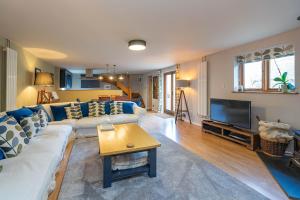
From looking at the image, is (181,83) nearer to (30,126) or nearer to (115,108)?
(115,108)

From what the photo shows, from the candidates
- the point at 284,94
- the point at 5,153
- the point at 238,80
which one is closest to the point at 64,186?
the point at 5,153

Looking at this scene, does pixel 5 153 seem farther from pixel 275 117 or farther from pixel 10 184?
pixel 275 117

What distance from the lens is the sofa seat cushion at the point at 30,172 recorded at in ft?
3.82

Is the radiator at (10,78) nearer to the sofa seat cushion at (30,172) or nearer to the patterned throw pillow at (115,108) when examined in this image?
the sofa seat cushion at (30,172)

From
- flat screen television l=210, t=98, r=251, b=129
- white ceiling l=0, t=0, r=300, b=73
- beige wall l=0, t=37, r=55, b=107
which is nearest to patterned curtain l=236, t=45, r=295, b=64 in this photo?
white ceiling l=0, t=0, r=300, b=73

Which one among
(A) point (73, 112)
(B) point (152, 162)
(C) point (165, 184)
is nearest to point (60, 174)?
(B) point (152, 162)

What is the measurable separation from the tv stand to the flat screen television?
0.13 metres

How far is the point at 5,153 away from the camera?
1722mm

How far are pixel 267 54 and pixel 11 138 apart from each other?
4.38 metres

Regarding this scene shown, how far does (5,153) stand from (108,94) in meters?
4.85

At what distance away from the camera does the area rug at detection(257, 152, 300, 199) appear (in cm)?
192

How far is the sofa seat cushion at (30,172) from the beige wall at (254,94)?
3723 mm

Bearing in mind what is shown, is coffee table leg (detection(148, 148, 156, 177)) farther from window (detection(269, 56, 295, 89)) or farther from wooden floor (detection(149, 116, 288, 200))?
window (detection(269, 56, 295, 89))

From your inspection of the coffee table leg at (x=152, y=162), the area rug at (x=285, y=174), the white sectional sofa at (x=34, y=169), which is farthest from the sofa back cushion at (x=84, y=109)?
the area rug at (x=285, y=174)
